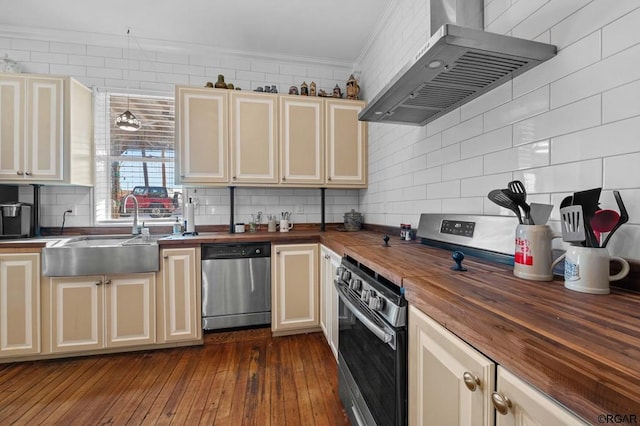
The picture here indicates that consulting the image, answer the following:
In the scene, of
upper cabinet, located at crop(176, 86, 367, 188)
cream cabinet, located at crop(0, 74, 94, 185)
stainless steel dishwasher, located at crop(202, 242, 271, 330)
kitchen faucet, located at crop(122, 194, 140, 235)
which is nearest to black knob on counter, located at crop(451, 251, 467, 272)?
stainless steel dishwasher, located at crop(202, 242, 271, 330)

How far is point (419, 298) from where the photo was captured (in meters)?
0.83

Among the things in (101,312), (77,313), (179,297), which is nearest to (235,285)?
(179,297)

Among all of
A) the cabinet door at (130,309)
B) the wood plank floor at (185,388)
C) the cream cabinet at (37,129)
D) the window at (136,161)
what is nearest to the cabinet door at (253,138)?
the window at (136,161)

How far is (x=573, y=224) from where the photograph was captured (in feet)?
2.51

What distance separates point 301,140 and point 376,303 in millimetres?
2026

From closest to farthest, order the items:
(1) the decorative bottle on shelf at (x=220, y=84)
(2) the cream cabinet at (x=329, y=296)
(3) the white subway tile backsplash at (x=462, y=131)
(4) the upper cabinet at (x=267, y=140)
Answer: (3) the white subway tile backsplash at (x=462, y=131) < (2) the cream cabinet at (x=329, y=296) < (4) the upper cabinet at (x=267, y=140) < (1) the decorative bottle on shelf at (x=220, y=84)

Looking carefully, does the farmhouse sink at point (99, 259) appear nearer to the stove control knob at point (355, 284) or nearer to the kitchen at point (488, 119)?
the kitchen at point (488, 119)

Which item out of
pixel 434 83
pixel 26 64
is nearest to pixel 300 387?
pixel 434 83

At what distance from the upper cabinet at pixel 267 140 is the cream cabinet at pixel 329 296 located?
88 centimetres

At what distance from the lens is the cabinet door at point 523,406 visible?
17.1 inches

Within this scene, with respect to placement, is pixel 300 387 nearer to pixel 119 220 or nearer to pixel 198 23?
pixel 119 220

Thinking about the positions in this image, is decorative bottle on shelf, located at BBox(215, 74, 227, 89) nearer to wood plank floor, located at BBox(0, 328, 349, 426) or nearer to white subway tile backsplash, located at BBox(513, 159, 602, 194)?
wood plank floor, located at BBox(0, 328, 349, 426)

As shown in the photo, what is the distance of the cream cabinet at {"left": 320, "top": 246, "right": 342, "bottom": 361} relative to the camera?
186 cm

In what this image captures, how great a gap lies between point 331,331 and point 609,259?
63.4 inches
